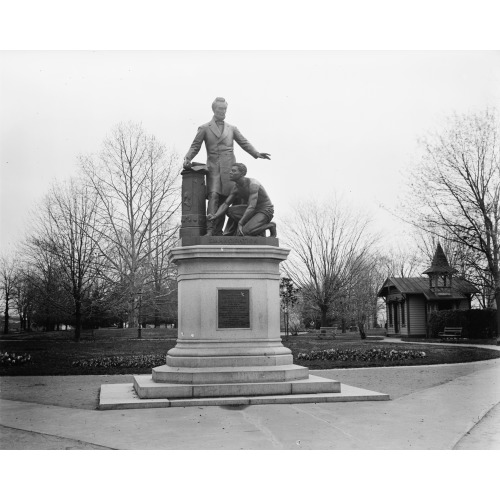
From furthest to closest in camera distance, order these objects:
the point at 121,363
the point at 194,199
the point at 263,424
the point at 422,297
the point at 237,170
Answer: the point at 422,297 → the point at 121,363 → the point at 194,199 → the point at 237,170 → the point at 263,424

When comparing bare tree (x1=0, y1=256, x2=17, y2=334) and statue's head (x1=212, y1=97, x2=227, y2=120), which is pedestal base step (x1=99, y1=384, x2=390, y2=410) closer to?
statue's head (x1=212, y1=97, x2=227, y2=120)

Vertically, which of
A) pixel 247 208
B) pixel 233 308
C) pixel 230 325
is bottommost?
pixel 230 325

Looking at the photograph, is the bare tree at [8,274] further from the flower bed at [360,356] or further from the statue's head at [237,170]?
the statue's head at [237,170]

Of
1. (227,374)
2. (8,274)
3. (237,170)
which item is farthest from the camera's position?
(8,274)

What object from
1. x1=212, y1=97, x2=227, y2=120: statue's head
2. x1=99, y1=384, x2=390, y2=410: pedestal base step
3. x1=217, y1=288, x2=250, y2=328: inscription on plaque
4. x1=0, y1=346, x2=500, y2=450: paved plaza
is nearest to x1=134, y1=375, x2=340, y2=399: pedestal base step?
x1=99, y1=384, x2=390, y2=410: pedestal base step

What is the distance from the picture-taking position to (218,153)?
1155 cm

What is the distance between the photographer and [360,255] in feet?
124

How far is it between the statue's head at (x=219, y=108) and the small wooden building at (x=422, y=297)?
99.5 ft

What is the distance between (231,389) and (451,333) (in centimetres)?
3122

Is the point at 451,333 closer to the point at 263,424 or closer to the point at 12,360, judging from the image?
the point at 12,360

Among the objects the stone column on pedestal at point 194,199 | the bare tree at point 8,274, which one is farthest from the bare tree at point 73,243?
the stone column on pedestal at point 194,199

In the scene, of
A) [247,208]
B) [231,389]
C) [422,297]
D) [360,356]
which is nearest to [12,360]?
[247,208]

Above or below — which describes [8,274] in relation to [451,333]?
above

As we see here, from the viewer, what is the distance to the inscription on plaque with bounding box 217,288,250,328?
33.8ft
